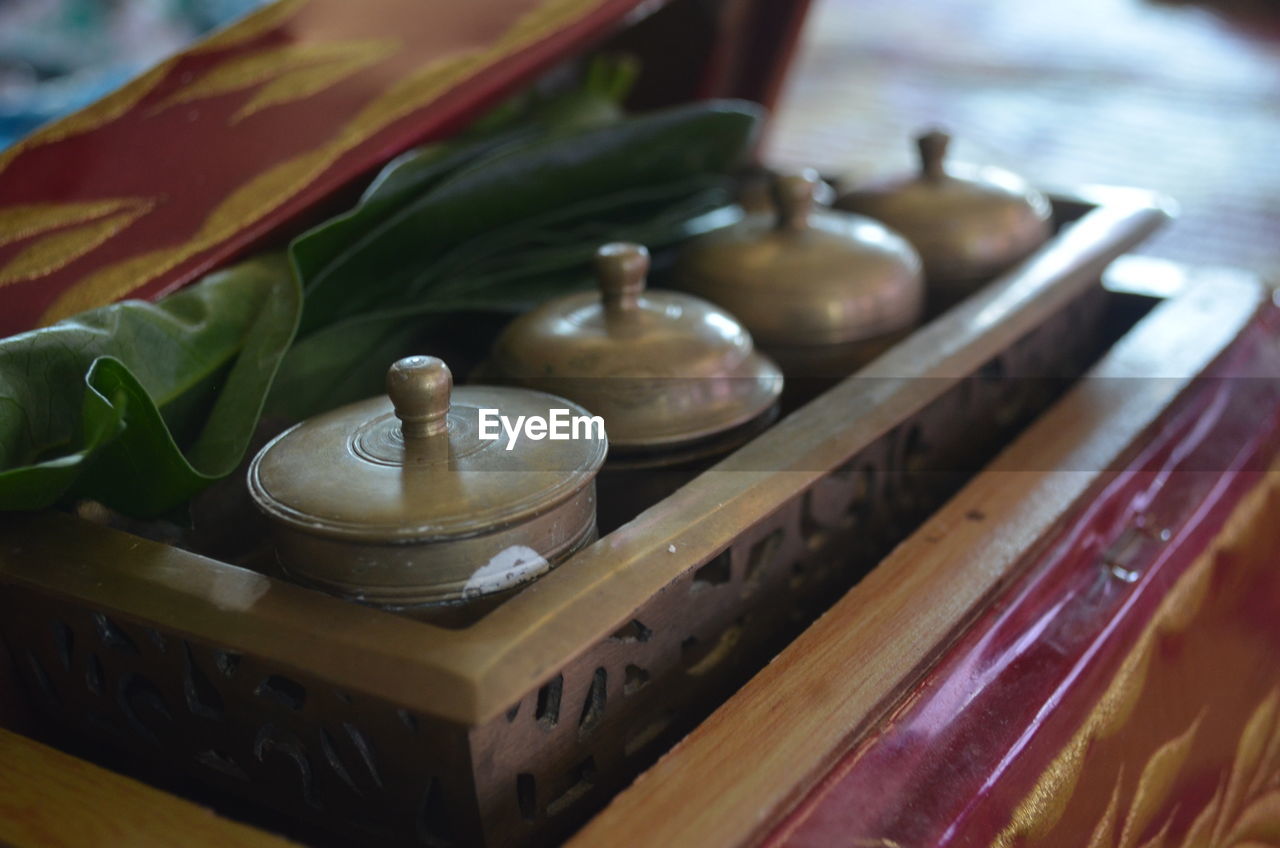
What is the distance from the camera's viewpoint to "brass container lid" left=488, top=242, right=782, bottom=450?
81cm

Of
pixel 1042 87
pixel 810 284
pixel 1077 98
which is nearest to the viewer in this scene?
pixel 810 284

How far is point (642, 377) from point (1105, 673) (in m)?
0.37

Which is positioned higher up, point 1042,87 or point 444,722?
point 444,722

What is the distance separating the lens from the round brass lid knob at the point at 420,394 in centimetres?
63

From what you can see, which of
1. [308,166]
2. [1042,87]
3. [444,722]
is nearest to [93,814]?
[444,722]

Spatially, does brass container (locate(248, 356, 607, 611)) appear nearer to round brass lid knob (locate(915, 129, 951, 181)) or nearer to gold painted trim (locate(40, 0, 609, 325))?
gold painted trim (locate(40, 0, 609, 325))

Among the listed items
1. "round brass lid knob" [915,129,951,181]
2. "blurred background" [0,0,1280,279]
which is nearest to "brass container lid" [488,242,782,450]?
"round brass lid knob" [915,129,951,181]

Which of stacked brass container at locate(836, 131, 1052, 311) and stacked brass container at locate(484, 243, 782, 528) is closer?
stacked brass container at locate(484, 243, 782, 528)

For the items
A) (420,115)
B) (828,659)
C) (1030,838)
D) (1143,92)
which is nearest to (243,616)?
(828,659)

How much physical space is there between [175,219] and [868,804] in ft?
2.29

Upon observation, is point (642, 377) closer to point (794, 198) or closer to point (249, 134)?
point (794, 198)

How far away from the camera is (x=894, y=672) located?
2.25ft

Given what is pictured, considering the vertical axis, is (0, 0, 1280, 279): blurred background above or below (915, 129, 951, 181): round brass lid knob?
below
